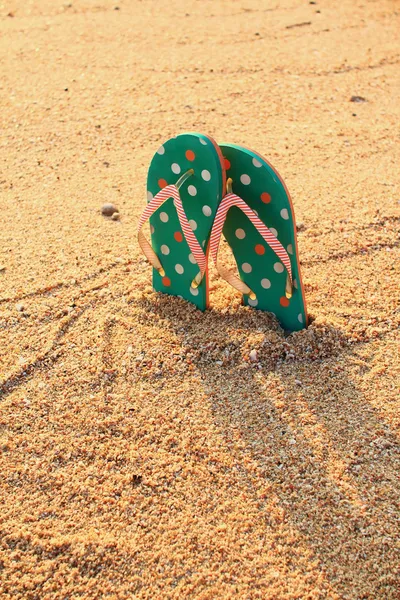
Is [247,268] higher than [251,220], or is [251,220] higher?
[251,220]

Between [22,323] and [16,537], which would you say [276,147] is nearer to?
[22,323]

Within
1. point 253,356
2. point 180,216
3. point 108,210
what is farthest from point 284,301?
point 108,210

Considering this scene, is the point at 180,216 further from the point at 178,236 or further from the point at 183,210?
the point at 178,236

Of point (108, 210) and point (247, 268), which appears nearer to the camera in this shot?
point (247, 268)

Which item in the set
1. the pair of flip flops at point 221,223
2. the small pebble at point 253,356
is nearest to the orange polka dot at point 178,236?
the pair of flip flops at point 221,223

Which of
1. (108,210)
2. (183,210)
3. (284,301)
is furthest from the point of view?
(108,210)

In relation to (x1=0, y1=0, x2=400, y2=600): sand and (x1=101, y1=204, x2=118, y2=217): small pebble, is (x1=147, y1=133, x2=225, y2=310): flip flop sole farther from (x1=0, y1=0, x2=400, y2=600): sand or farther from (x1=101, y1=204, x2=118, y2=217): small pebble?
(x1=101, y1=204, x2=118, y2=217): small pebble

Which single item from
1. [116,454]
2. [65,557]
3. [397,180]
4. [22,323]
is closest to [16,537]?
[65,557]
